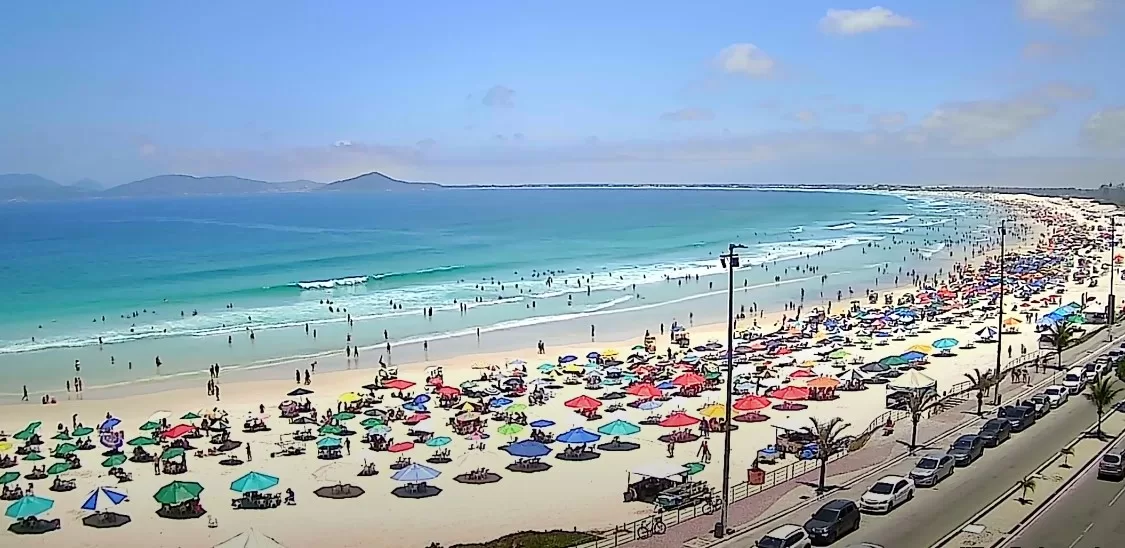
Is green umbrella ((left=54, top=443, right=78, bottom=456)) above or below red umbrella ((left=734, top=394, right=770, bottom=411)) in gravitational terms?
below

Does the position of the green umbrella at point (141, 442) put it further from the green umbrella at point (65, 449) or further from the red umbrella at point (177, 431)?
the green umbrella at point (65, 449)

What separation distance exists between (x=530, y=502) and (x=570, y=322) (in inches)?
1274

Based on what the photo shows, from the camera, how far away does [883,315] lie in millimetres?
51375

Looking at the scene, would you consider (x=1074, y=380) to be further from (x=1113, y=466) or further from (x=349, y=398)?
(x=349, y=398)

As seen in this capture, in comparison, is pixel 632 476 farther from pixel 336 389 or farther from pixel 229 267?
pixel 229 267

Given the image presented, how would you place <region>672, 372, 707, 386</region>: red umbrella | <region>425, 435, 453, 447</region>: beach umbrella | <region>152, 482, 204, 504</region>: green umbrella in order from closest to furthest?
<region>152, 482, 204, 504</region>: green umbrella < <region>425, 435, 453, 447</region>: beach umbrella < <region>672, 372, 707, 386</region>: red umbrella

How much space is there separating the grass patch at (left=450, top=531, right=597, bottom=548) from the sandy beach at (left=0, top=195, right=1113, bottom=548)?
1405 mm

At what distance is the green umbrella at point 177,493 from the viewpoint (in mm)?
22500

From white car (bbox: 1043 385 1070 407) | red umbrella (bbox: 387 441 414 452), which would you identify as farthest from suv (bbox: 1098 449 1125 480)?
red umbrella (bbox: 387 441 414 452)

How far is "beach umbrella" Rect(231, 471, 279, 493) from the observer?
23.1 metres

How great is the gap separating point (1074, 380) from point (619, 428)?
1632cm

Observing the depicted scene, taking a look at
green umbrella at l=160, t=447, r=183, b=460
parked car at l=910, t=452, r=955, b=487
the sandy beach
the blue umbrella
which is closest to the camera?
parked car at l=910, t=452, r=955, b=487

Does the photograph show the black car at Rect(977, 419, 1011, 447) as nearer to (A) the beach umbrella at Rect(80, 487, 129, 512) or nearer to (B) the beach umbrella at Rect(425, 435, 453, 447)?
(B) the beach umbrella at Rect(425, 435, 453, 447)

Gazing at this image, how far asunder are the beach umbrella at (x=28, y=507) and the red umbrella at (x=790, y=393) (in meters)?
22.3
